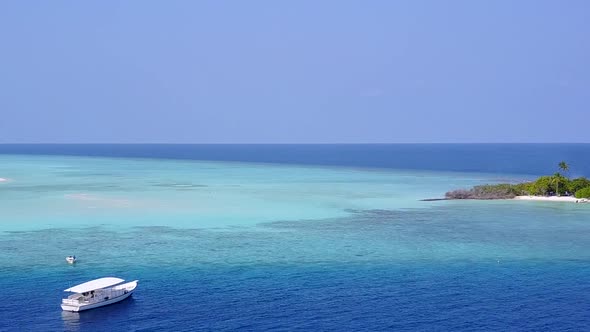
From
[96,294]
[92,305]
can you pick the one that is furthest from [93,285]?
[92,305]

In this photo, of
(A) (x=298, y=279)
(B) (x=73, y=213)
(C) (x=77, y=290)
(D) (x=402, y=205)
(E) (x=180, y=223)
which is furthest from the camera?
(D) (x=402, y=205)

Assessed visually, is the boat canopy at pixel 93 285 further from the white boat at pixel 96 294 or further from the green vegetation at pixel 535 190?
the green vegetation at pixel 535 190

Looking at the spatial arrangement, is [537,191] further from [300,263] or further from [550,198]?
[300,263]

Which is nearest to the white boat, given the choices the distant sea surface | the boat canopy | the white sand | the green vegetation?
the boat canopy

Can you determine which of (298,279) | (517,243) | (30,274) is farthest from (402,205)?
(30,274)

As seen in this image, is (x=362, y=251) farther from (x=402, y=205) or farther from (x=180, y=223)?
(x=402, y=205)

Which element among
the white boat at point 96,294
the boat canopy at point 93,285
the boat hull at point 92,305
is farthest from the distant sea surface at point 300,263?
the boat canopy at point 93,285

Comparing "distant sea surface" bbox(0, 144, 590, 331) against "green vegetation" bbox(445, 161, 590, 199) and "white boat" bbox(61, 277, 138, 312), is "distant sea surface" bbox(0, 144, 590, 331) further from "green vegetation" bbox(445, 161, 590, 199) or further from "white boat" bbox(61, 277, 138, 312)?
"green vegetation" bbox(445, 161, 590, 199)
